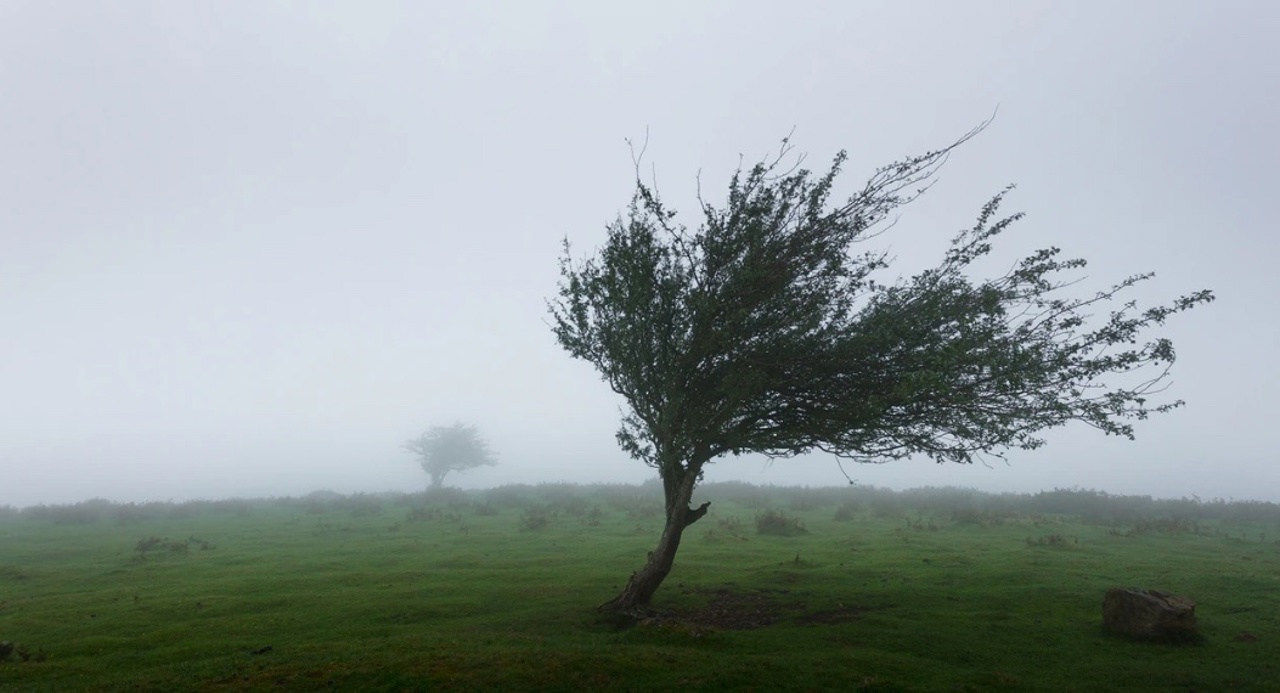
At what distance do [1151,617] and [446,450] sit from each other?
11270cm

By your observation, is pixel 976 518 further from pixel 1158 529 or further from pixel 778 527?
pixel 778 527

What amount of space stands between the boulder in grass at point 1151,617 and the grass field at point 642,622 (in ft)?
1.52

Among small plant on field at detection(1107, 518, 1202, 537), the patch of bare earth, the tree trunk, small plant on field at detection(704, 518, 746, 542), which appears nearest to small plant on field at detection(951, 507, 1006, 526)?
small plant on field at detection(1107, 518, 1202, 537)

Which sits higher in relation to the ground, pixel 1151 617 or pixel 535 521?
pixel 535 521

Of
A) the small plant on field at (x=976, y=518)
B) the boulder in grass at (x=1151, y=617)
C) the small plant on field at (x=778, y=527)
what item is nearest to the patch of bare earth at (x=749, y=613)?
the boulder in grass at (x=1151, y=617)

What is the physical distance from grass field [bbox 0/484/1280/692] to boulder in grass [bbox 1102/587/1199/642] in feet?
1.52

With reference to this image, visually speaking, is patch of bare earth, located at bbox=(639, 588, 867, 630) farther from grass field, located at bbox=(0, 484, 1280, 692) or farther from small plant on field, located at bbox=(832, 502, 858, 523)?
small plant on field, located at bbox=(832, 502, 858, 523)

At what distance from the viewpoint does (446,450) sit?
119 metres

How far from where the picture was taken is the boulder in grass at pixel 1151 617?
17.5 m

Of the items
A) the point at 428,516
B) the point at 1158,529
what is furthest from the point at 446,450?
the point at 1158,529

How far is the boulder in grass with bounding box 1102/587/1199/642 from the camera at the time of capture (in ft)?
57.3

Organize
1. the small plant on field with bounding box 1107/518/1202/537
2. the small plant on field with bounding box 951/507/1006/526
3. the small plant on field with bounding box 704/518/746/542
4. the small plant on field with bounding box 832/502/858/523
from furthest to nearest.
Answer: the small plant on field with bounding box 832/502/858/523, the small plant on field with bounding box 951/507/1006/526, the small plant on field with bounding box 1107/518/1202/537, the small plant on field with bounding box 704/518/746/542

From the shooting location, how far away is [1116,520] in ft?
174

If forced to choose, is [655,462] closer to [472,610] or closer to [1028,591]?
[472,610]
